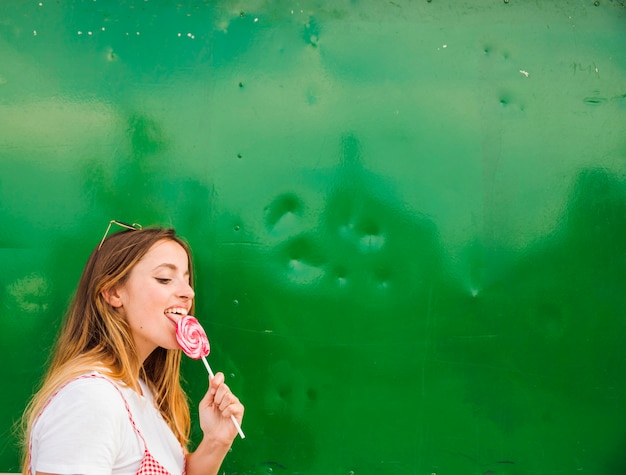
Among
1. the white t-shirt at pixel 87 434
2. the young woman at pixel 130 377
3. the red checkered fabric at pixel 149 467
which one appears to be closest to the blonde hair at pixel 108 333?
the young woman at pixel 130 377

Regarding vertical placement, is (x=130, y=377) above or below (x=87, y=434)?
below

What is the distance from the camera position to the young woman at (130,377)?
6.94 feet

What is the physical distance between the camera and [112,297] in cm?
248

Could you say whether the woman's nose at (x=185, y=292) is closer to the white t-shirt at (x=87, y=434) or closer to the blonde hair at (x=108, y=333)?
the blonde hair at (x=108, y=333)

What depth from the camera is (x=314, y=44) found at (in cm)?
289

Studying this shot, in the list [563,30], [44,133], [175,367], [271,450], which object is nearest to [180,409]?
[175,367]

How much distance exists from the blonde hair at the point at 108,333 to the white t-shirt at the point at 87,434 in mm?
111

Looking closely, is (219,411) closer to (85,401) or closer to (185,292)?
(185,292)

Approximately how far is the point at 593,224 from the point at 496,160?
0.44m

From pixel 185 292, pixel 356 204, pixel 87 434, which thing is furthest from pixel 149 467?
pixel 356 204

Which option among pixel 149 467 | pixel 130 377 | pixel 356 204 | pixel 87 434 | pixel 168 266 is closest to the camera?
pixel 87 434

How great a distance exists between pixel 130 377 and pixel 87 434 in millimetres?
334

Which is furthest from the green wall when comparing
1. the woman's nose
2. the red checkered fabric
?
the red checkered fabric

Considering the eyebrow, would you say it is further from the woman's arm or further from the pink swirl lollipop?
the woman's arm
